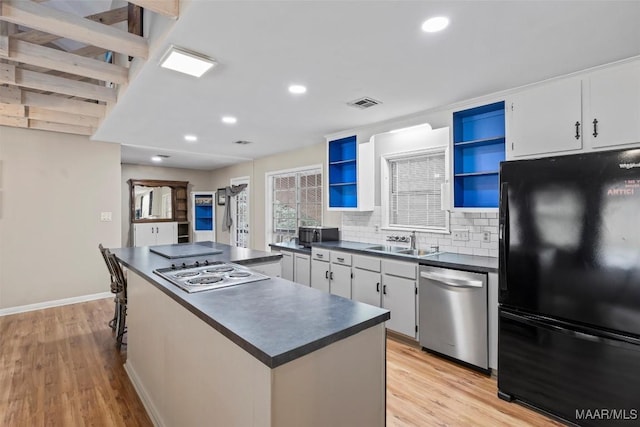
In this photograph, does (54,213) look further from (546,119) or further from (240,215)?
(546,119)

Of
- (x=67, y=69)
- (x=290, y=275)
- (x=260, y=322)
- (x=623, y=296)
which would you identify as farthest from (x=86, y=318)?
(x=623, y=296)

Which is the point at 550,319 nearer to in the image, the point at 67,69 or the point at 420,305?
the point at 420,305

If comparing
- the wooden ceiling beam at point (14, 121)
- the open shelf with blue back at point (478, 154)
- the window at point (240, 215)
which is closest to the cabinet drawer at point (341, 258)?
the open shelf with blue back at point (478, 154)

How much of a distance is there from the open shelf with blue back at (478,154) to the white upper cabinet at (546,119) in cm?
26

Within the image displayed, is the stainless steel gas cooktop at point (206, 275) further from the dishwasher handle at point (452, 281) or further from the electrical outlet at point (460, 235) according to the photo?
the electrical outlet at point (460, 235)

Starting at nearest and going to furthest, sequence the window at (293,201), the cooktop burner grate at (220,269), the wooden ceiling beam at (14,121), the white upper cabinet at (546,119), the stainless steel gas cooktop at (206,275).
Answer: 1. the stainless steel gas cooktop at (206,275)
2. the cooktop burner grate at (220,269)
3. the white upper cabinet at (546,119)
4. the wooden ceiling beam at (14,121)
5. the window at (293,201)

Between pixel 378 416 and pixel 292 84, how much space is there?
96.4 inches

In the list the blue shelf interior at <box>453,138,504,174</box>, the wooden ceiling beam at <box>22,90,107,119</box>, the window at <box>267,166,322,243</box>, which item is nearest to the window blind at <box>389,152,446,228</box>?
the blue shelf interior at <box>453,138,504,174</box>

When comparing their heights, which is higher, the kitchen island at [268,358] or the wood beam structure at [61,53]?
the wood beam structure at [61,53]

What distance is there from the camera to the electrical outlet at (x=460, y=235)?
3.29 meters

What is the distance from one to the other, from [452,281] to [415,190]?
1356mm

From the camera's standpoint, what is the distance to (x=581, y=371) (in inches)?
76.5

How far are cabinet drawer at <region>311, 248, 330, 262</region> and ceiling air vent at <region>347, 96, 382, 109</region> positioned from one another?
5.98ft

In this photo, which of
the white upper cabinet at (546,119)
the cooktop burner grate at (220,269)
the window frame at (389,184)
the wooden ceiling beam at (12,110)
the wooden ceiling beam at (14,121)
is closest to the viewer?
the cooktop burner grate at (220,269)
